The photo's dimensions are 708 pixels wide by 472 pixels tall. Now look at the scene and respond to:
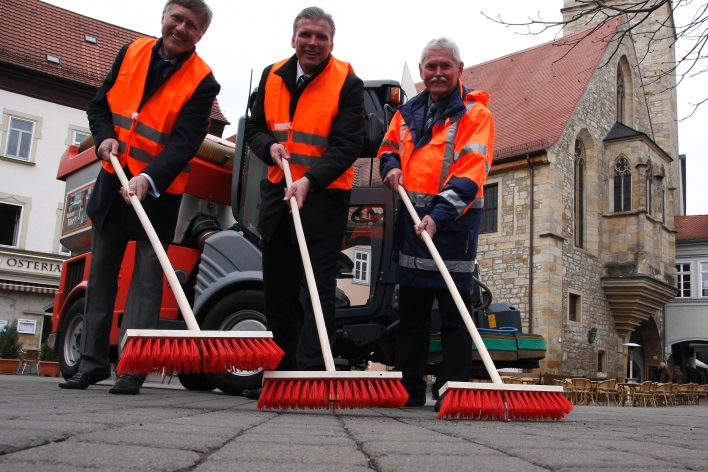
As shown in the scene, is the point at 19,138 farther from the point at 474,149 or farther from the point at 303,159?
the point at 474,149

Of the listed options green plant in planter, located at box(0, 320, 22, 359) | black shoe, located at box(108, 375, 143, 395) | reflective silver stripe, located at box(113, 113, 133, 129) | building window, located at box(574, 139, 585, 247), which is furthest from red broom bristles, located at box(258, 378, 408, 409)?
building window, located at box(574, 139, 585, 247)

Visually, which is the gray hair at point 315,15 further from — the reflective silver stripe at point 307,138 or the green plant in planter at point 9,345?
the green plant in planter at point 9,345

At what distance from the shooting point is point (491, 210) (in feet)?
84.9

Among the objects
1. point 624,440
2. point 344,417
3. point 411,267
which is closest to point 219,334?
point 344,417

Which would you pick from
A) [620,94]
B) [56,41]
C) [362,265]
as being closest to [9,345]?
[56,41]

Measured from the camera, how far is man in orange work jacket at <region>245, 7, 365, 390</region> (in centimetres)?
422

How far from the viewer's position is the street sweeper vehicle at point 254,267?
571cm

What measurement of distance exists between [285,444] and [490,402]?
1.65m

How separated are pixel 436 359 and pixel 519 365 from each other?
1388 mm

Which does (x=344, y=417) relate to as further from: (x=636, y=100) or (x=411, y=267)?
(x=636, y=100)

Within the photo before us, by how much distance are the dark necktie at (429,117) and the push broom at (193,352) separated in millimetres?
1852

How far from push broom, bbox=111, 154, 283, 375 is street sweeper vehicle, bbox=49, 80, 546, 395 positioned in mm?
2051

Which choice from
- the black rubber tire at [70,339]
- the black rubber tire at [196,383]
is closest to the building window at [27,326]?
the black rubber tire at [70,339]

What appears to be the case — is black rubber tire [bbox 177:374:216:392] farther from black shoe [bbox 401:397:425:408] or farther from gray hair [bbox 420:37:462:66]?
gray hair [bbox 420:37:462:66]
